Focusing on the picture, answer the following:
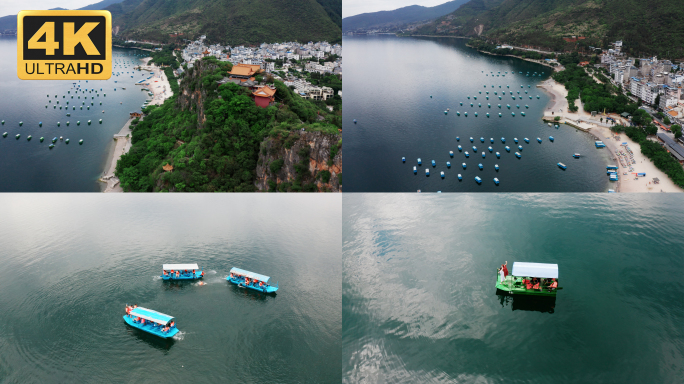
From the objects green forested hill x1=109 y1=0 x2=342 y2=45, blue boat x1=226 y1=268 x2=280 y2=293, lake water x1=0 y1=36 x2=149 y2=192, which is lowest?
blue boat x1=226 y1=268 x2=280 y2=293

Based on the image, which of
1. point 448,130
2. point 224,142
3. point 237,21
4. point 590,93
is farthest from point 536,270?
point 237,21

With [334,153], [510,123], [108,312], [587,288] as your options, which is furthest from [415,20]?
[108,312]

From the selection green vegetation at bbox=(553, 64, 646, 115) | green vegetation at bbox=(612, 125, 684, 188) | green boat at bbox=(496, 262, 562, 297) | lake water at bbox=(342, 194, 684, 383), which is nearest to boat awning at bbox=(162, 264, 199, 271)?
lake water at bbox=(342, 194, 684, 383)

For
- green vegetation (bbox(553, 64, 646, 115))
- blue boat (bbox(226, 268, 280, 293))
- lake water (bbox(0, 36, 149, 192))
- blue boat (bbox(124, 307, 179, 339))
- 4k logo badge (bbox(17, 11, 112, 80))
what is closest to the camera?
4k logo badge (bbox(17, 11, 112, 80))

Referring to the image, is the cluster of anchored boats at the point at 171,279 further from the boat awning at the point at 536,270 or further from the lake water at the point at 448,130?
the boat awning at the point at 536,270

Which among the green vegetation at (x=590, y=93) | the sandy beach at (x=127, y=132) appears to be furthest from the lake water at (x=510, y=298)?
the sandy beach at (x=127, y=132)

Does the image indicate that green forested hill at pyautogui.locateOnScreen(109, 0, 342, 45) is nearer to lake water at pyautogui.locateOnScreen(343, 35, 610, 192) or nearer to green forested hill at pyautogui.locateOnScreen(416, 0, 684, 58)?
lake water at pyautogui.locateOnScreen(343, 35, 610, 192)

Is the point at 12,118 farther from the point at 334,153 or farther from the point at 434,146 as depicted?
the point at 434,146
